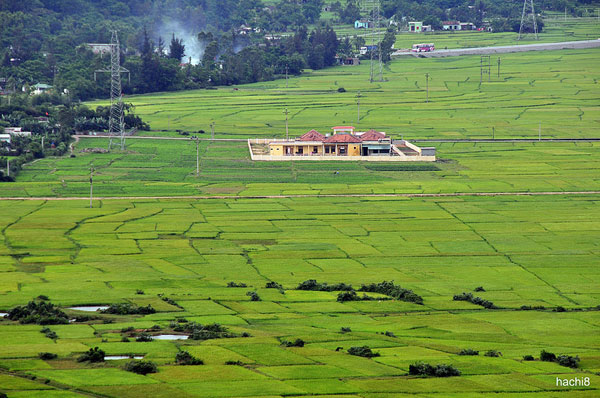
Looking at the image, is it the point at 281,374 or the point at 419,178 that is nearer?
the point at 281,374

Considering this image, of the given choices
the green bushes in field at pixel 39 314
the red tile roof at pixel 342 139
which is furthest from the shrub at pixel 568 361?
the red tile roof at pixel 342 139

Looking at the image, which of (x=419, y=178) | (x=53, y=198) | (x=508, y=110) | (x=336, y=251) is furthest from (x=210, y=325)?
(x=508, y=110)

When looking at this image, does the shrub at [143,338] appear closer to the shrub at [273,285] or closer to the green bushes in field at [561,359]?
the shrub at [273,285]

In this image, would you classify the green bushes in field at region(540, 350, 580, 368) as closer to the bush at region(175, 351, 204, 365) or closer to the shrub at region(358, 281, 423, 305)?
the shrub at region(358, 281, 423, 305)

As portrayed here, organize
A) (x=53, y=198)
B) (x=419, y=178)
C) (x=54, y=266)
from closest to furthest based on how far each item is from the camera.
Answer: (x=54, y=266)
(x=53, y=198)
(x=419, y=178)

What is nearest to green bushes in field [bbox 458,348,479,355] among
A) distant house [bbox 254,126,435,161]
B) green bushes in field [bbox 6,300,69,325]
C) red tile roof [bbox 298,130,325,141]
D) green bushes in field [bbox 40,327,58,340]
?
green bushes in field [bbox 40,327,58,340]

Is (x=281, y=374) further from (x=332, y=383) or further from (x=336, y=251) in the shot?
(x=336, y=251)
